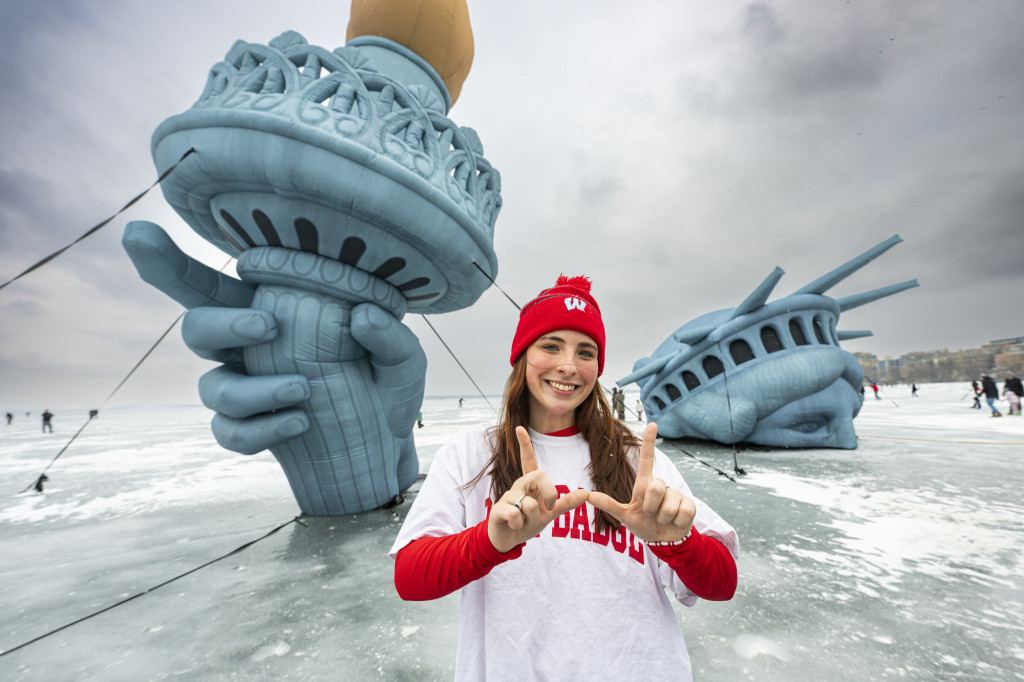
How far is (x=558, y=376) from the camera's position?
1.21 meters

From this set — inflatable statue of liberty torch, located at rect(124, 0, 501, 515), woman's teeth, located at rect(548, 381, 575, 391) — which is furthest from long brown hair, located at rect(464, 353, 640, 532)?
inflatable statue of liberty torch, located at rect(124, 0, 501, 515)

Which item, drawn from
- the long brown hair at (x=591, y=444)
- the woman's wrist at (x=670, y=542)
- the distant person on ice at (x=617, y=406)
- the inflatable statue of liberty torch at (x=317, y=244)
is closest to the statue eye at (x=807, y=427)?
the distant person on ice at (x=617, y=406)

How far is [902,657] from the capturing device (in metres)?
1.76

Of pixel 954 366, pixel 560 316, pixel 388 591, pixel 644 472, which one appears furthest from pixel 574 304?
pixel 954 366

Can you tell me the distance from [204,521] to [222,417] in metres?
1.45

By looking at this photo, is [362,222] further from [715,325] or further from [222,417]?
[715,325]

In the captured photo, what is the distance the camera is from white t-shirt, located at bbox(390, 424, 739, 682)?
1.00 meters

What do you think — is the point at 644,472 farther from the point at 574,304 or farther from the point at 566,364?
the point at 574,304

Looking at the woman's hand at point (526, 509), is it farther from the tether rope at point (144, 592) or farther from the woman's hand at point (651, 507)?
the tether rope at point (144, 592)

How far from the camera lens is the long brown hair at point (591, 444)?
3.78ft

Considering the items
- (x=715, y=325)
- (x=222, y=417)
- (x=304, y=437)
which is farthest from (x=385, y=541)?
(x=715, y=325)

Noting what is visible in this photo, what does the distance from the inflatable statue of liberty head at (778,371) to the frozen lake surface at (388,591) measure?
7.66ft

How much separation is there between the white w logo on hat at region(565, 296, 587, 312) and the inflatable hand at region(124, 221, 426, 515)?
8.74 feet

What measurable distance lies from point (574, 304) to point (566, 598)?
2.75 feet
